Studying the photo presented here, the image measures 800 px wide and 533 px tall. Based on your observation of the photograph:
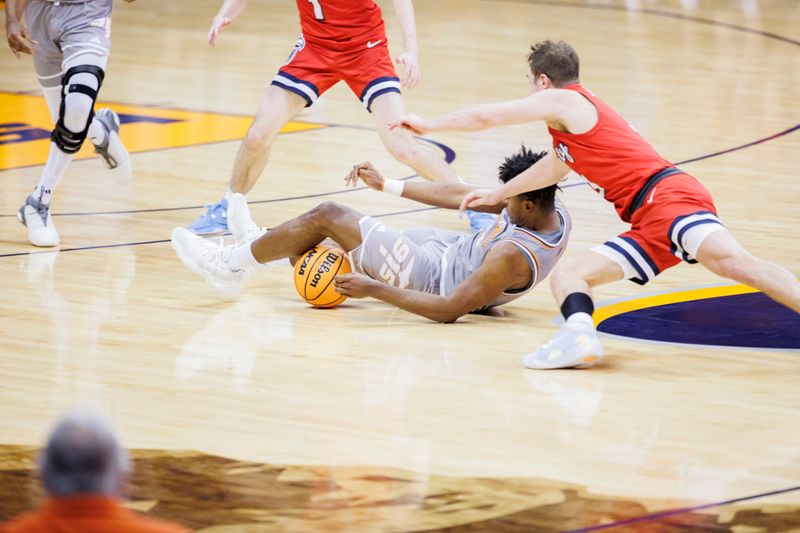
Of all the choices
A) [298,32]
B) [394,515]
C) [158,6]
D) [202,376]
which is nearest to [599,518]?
[394,515]

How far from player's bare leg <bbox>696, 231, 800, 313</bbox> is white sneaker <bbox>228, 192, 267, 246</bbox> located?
7.29 ft

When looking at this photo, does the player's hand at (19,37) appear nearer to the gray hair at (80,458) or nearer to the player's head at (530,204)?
the player's head at (530,204)

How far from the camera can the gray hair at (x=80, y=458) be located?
2.54 m

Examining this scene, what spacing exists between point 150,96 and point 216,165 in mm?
2959

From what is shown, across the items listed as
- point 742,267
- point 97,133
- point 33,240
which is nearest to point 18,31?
point 33,240

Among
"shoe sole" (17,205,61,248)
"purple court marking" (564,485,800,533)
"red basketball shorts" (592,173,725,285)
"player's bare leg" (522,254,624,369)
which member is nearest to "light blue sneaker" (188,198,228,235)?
"shoe sole" (17,205,61,248)

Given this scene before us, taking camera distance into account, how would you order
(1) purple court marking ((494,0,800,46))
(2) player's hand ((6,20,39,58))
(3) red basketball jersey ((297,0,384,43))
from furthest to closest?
(1) purple court marking ((494,0,800,46)) < (3) red basketball jersey ((297,0,384,43)) < (2) player's hand ((6,20,39,58))

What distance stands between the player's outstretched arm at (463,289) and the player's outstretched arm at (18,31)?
2406 millimetres

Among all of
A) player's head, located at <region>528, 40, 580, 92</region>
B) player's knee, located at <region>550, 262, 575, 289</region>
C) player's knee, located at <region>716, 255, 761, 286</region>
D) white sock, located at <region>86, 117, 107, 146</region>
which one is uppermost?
player's head, located at <region>528, 40, 580, 92</region>

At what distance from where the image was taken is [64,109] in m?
7.67

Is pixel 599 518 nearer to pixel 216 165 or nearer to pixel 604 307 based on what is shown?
pixel 604 307

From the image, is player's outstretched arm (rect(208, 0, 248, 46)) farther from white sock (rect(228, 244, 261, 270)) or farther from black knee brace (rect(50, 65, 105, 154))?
white sock (rect(228, 244, 261, 270))

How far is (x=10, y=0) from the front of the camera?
7.77 m

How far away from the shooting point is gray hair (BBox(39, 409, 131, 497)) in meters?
2.54
